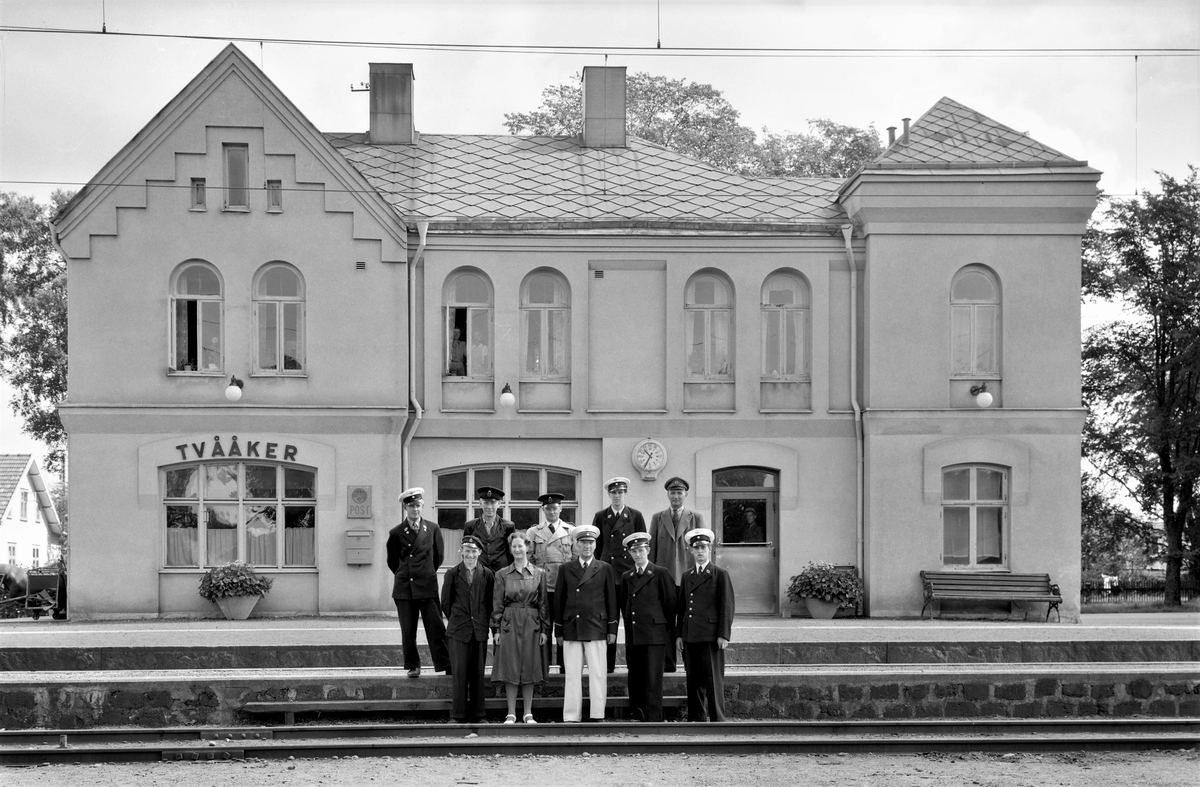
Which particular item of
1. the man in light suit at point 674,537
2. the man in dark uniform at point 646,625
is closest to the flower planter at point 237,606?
the man in light suit at point 674,537

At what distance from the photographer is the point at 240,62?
2244 centimetres

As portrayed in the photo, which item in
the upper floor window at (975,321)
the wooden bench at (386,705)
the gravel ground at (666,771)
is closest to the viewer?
the gravel ground at (666,771)

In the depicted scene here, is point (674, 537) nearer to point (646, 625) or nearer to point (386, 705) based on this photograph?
point (646, 625)

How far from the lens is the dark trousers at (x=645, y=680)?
1367cm

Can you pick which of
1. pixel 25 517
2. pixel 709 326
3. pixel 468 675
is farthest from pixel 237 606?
pixel 25 517

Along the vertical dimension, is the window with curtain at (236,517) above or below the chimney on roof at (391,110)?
below

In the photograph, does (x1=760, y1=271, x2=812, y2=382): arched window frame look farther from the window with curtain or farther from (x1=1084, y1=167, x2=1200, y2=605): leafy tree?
(x1=1084, y1=167, x2=1200, y2=605): leafy tree

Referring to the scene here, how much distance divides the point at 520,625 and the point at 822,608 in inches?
392

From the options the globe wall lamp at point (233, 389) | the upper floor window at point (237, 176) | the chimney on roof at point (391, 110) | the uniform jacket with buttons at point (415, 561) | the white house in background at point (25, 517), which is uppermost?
the chimney on roof at point (391, 110)

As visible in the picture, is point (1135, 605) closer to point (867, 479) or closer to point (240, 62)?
point (867, 479)

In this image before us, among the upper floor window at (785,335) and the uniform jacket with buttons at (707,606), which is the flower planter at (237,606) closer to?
the upper floor window at (785,335)

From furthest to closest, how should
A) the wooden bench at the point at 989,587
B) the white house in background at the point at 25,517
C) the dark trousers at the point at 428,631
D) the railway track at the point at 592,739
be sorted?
the white house in background at the point at 25,517, the wooden bench at the point at 989,587, the dark trousers at the point at 428,631, the railway track at the point at 592,739

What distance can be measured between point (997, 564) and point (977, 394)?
2.81 m

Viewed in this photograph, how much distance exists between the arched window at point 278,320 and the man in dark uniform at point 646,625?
416 inches
